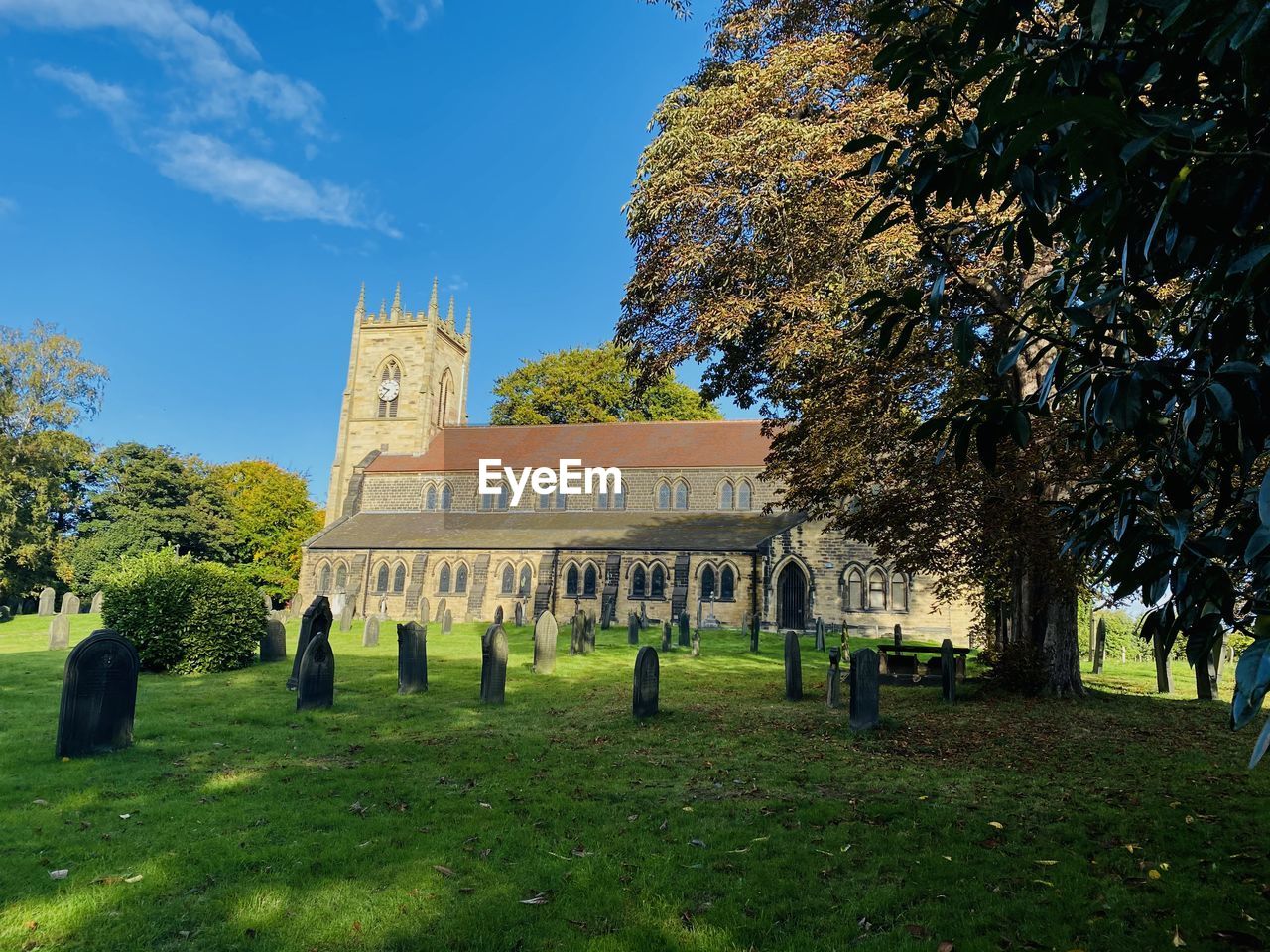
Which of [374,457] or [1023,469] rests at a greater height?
[374,457]

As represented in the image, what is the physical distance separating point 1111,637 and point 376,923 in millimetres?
27200

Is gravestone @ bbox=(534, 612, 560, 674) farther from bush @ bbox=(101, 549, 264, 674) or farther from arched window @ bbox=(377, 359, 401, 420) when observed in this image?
arched window @ bbox=(377, 359, 401, 420)

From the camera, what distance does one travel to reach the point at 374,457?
4797cm

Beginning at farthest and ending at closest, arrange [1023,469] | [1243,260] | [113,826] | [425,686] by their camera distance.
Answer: [425,686] < [1023,469] < [113,826] < [1243,260]

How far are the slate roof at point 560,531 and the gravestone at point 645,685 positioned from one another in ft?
79.7

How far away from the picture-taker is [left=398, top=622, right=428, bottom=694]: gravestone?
13.2 metres

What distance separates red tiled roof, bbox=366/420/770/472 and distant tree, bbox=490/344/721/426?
5658 millimetres

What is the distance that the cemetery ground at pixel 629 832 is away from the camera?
4.37 m

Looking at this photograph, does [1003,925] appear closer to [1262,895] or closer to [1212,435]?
[1262,895]

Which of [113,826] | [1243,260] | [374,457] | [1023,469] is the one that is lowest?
[113,826]

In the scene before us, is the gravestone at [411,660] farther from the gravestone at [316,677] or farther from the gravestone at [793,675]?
the gravestone at [793,675]

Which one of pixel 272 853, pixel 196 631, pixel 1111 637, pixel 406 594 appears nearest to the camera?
pixel 272 853

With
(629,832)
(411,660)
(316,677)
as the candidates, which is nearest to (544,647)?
(411,660)

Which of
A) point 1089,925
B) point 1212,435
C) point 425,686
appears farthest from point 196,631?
point 1212,435
